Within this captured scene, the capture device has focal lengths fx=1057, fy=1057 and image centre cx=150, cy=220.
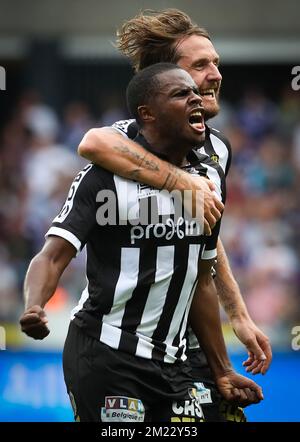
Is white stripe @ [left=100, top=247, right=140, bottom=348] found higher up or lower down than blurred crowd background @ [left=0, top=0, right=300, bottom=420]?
lower down

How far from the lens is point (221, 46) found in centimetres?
1323

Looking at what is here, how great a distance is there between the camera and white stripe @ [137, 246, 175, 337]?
4.15m

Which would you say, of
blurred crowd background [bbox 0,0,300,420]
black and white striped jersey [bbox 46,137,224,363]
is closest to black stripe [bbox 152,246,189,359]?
black and white striped jersey [bbox 46,137,224,363]

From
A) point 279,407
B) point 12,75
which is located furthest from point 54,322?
point 12,75

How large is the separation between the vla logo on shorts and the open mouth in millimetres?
1057

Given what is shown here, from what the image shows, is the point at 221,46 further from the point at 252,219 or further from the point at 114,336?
the point at 114,336

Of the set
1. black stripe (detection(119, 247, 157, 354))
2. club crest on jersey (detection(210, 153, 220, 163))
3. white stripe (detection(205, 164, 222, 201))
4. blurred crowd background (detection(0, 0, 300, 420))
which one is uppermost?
blurred crowd background (detection(0, 0, 300, 420))

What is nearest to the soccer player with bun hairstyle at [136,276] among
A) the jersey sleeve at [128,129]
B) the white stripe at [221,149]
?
the jersey sleeve at [128,129]

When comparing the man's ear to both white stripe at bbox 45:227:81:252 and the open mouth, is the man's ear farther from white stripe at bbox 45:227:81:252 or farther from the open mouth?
white stripe at bbox 45:227:81:252

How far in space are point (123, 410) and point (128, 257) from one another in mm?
590

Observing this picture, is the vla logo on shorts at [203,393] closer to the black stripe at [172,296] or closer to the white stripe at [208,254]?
the black stripe at [172,296]

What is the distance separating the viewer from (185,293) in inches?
168

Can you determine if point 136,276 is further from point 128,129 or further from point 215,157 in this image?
point 215,157
